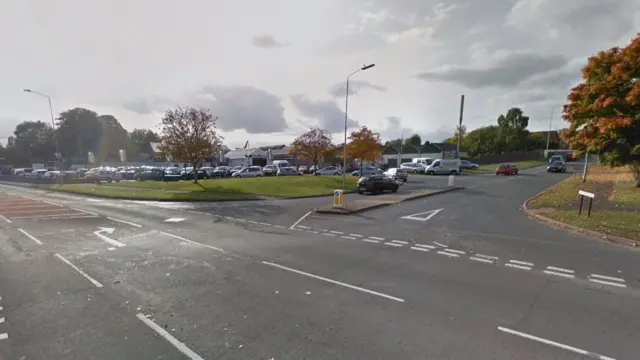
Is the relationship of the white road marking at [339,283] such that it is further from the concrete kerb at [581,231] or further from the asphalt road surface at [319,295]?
the concrete kerb at [581,231]

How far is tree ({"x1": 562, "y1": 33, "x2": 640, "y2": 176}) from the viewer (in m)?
13.6

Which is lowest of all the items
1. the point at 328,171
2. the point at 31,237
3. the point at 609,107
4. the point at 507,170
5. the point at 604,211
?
the point at 328,171

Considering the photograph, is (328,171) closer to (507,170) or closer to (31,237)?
(507,170)

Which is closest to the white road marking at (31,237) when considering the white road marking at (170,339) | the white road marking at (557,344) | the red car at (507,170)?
the white road marking at (170,339)

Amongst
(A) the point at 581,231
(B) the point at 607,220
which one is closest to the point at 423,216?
(A) the point at 581,231

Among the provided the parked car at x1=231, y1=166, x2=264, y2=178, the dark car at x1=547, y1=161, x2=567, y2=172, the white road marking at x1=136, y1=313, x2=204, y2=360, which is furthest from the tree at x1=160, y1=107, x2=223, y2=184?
the dark car at x1=547, y1=161, x2=567, y2=172

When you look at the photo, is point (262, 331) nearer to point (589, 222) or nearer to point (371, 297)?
point (371, 297)

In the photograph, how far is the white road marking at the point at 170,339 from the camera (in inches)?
135

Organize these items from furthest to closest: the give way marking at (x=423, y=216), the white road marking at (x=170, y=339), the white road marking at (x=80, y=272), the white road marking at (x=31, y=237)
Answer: the give way marking at (x=423, y=216), the white road marking at (x=31, y=237), the white road marking at (x=80, y=272), the white road marking at (x=170, y=339)

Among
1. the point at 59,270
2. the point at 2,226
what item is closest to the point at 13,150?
the point at 2,226

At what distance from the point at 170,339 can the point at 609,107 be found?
2037 centimetres

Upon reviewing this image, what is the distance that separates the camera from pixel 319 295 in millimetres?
5004

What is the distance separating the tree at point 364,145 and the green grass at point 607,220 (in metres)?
27.4

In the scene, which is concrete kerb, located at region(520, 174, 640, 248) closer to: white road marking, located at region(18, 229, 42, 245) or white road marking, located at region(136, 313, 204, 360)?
white road marking, located at region(136, 313, 204, 360)
